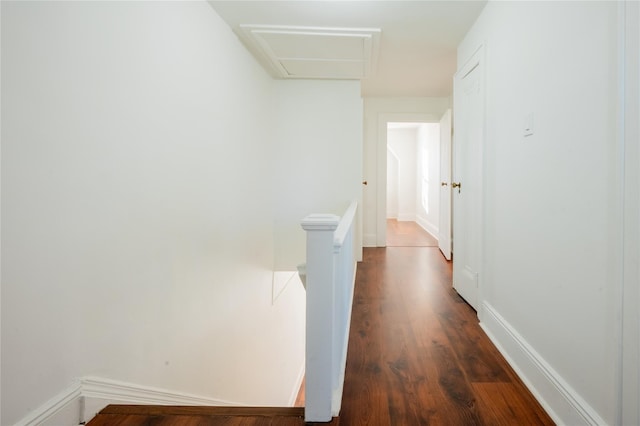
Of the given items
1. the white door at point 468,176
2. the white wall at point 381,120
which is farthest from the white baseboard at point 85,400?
the white wall at point 381,120

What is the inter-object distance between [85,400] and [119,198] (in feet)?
2.62

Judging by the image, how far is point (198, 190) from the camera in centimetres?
215

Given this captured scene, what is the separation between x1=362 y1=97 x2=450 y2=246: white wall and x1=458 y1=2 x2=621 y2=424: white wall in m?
2.70

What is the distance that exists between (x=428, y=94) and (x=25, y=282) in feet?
15.1

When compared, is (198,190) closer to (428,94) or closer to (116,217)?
(116,217)

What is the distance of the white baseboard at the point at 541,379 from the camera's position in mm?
1208

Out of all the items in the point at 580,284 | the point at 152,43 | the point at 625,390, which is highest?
the point at 152,43

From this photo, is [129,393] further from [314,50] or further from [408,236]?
[408,236]

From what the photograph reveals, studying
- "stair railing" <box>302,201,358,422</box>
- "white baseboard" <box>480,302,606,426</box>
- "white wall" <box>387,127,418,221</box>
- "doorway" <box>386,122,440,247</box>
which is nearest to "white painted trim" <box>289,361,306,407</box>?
"doorway" <box>386,122,440,247</box>

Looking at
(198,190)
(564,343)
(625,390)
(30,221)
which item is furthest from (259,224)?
(625,390)

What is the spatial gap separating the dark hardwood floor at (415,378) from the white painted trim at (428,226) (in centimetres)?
313

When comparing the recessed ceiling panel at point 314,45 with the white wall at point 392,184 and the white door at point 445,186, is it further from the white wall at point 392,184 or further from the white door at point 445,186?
the white wall at point 392,184

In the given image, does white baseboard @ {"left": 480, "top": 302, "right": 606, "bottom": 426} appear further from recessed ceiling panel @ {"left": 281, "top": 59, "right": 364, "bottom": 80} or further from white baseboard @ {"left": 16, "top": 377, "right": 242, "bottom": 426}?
recessed ceiling panel @ {"left": 281, "top": 59, "right": 364, "bottom": 80}

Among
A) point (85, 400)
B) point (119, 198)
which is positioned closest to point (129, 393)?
point (85, 400)
